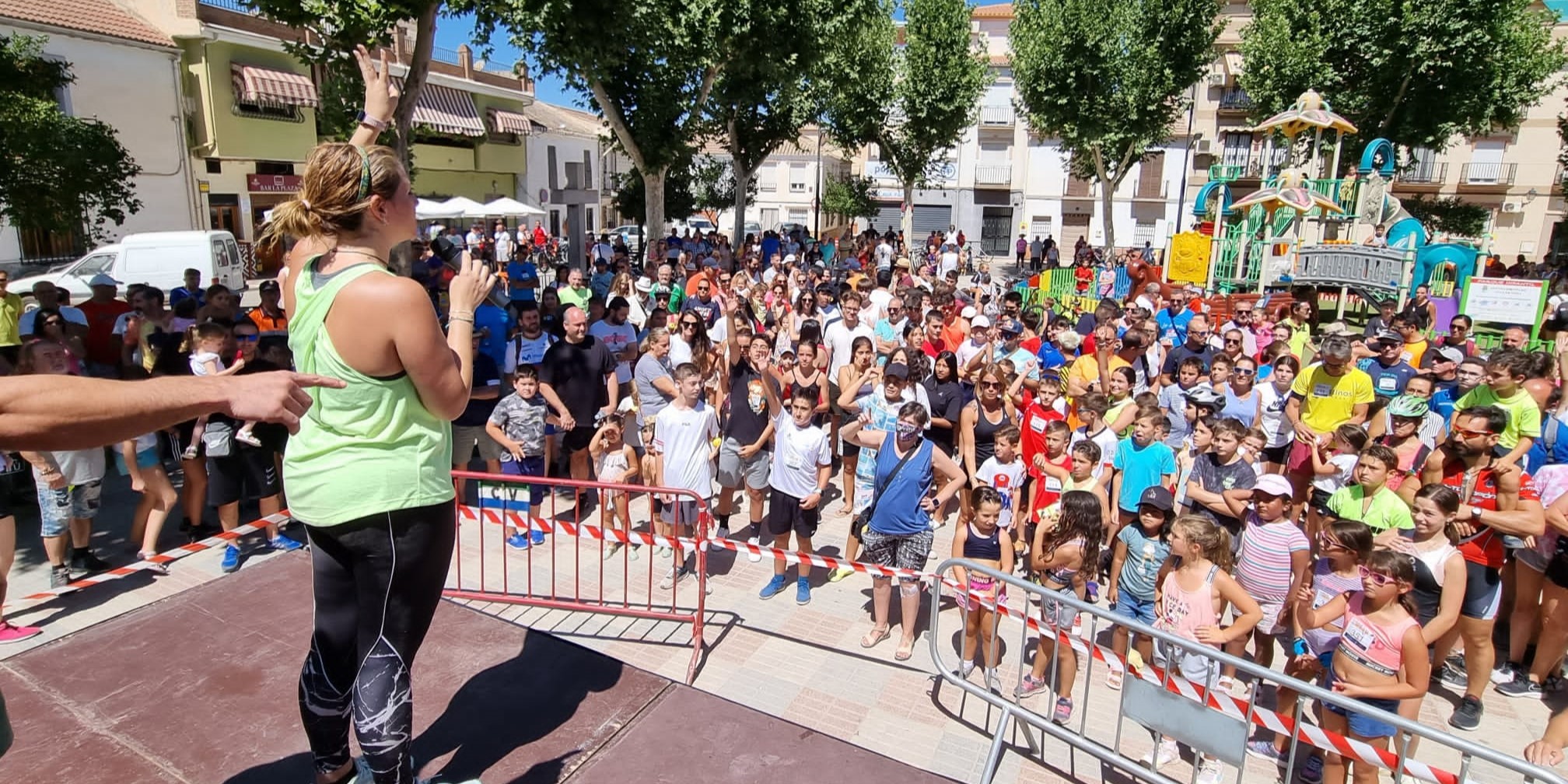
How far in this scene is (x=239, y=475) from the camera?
626cm

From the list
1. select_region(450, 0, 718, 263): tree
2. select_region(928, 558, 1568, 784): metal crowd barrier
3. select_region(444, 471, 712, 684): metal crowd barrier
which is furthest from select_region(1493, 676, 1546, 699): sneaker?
select_region(450, 0, 718, 263): tree

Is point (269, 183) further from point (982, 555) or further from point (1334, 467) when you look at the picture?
point (1334, 467)

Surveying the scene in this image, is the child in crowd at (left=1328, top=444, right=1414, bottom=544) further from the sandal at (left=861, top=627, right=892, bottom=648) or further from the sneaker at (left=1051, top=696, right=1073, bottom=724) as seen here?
the sandal at (left=861, top=627, right=892, bottom=648)

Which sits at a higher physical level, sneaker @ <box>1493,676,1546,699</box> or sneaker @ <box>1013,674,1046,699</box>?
sneaker @ <box>1013,674,1046,699</box>

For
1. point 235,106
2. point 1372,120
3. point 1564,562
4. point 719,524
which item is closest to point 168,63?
point 235,106

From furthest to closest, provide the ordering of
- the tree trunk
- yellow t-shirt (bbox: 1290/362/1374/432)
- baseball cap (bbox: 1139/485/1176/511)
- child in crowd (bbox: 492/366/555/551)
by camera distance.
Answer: the tree trunk → yellow t-shirt (bbox: 1290/362/1374/432) → child in crowd (bbox: 492/366/555/551) → baseball cap (bbox: 1139/485/1176/511)

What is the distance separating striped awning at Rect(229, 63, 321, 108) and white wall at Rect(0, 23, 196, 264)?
4.96ft

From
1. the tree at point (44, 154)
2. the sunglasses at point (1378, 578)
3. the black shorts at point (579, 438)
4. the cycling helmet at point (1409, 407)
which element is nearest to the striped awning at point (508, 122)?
the tree at point (44, 154)

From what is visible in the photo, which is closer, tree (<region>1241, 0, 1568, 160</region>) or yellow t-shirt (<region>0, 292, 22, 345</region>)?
yellow t-shirt (<region>0, 292, 22, 345</region>)

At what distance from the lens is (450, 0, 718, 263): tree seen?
13102 millimetres

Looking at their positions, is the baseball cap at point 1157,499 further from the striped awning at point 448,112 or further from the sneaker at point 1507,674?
the striped awning at point 448,112

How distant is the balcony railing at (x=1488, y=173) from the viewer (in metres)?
36.4

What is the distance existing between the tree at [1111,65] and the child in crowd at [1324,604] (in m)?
24.4

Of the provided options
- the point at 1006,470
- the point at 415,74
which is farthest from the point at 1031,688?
the point at 415,74
